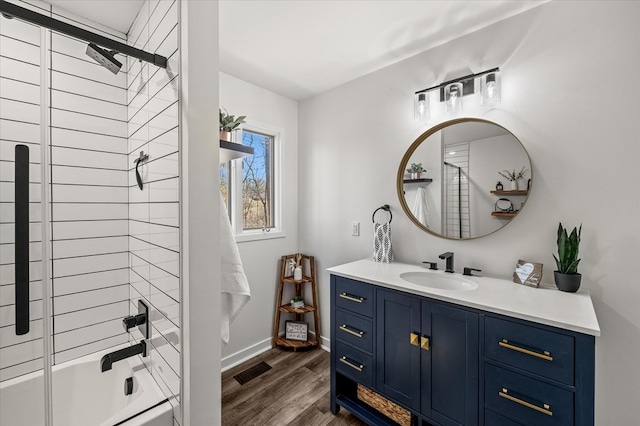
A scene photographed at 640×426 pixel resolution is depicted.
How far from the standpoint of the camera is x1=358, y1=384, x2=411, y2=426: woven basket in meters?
1.60

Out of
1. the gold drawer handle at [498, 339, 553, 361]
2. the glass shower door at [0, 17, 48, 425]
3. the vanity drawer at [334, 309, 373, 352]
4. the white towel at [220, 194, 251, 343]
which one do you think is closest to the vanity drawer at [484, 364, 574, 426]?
the gold drawer handle at [498, 339, 553, 361]

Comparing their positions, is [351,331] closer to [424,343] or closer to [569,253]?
[424,343]

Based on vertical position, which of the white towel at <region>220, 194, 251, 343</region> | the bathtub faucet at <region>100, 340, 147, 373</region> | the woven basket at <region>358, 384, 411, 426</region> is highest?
the white towel at <region>220, 194, 251, 343</region>

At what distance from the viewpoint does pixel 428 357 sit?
1.47 meters

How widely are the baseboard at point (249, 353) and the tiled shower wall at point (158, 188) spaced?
3.36 feet

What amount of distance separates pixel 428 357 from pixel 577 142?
138cm

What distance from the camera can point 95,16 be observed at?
1.49 meters

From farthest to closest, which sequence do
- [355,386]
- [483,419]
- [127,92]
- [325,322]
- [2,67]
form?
[325,322]
[355,386]
[127,92]
[483,419]
[2,67]

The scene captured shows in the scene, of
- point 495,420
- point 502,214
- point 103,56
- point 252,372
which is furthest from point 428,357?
point 103,56

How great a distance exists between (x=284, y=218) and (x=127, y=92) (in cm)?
163

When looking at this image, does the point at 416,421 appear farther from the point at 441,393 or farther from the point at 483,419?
the point at 483,419

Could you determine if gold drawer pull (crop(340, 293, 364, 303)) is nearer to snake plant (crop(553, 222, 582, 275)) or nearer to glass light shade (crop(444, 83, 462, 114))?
snake plant (crop(553, 222, 582, 275))

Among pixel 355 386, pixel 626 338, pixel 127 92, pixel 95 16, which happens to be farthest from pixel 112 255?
pixel 626 338

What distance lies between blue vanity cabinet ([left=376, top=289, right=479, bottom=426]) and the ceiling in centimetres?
162
